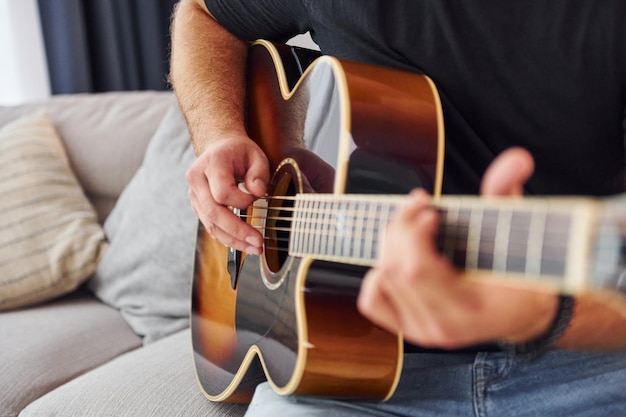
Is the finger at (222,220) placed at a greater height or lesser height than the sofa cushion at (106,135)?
greater

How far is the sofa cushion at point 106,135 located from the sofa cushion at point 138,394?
28.6 inches

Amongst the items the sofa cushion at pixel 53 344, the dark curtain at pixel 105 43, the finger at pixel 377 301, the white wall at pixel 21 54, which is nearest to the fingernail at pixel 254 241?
the finger at pixel 377 301

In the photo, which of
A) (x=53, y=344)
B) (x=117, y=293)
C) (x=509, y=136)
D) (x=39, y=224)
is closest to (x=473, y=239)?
(x=509, y=136)

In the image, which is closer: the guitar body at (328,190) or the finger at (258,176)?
the guitar body at (328,190)

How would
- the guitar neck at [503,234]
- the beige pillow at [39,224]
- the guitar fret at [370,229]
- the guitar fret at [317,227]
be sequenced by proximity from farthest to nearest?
the beige pillow at [39,224], the guitar fret at [317,227], the guitar fret at [370,229], the guitar neck at [503,234]

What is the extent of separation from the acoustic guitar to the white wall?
1.53 m

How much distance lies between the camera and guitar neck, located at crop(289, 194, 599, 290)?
0.42 m

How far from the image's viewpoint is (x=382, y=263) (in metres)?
0.50

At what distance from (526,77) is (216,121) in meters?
0.49

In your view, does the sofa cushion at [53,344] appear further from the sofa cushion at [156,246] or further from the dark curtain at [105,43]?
the dark curtain at [105,43]

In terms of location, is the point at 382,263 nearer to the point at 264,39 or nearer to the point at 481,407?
the point at 481,407

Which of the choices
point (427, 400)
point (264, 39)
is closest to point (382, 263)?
point (427, 400)

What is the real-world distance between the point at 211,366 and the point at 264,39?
58 cm

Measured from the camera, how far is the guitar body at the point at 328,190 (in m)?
0.69
